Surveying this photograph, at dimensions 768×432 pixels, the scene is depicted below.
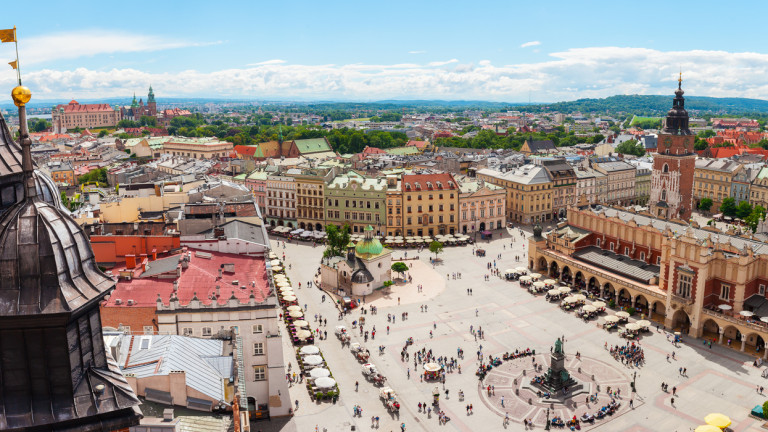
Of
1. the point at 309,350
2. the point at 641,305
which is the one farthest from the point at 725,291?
the point at 309,350

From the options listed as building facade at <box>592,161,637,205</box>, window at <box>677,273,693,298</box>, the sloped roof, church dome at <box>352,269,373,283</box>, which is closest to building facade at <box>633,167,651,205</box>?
building facade at <box>592,161,637,205</box>

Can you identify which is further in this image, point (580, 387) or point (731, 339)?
point (731, 339)

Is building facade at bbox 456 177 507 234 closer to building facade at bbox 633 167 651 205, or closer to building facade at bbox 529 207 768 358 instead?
building facade at bbox 529 207 768 358

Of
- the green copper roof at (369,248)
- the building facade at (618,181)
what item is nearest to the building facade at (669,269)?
the green copper roof at (369,248)

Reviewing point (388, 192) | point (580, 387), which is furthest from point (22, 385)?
point (388, 192)

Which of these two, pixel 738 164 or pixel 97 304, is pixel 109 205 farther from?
pixel 738 164

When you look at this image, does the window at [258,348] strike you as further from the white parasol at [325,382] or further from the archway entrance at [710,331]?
the archway entrance at [710,331]
